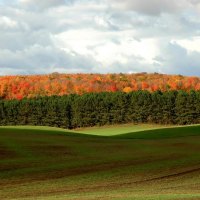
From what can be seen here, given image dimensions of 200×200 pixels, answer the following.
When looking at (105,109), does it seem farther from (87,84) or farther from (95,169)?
(95,169)

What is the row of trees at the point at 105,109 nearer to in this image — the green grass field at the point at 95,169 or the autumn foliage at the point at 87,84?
the autumn foliage at the point at 87,84

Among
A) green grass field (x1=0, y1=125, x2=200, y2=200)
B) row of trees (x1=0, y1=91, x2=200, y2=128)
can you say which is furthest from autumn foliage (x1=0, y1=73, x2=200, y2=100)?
green grass field (x1=0, y1=125, x2=200, y2=200)

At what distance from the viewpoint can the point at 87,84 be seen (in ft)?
516

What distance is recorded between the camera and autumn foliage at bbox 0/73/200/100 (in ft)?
500

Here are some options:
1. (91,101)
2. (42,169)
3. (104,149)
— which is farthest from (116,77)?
(42,169)

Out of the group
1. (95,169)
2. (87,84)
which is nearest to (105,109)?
(87,84)

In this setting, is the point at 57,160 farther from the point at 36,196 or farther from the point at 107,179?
the point at 36,196

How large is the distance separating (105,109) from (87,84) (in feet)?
147

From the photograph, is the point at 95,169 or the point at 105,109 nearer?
the point at 95,169

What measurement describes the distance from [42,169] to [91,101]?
274ft

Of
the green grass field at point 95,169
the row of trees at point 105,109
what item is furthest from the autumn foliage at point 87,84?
the green grass field at point 95,169

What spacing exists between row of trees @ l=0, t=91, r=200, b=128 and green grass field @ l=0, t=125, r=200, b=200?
6175 centimetres

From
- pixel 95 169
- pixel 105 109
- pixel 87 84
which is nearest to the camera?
pixel 95 169

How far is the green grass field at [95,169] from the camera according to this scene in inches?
928
